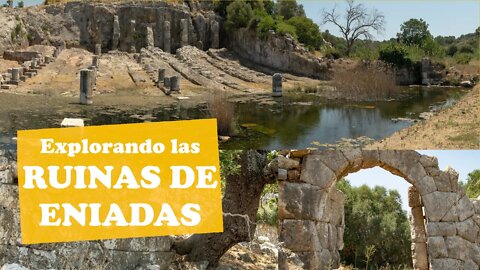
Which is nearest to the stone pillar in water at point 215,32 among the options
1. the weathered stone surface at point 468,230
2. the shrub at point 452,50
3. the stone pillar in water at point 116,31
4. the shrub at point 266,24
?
the shrub at point 266,24

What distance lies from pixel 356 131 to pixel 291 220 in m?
3.35

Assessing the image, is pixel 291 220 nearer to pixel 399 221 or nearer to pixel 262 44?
pixel 262 44

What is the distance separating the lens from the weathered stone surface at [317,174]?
10.2m

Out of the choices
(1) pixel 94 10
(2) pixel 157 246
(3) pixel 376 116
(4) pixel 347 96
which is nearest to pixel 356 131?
(3) pixel 376 116

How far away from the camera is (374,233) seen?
2252 cm

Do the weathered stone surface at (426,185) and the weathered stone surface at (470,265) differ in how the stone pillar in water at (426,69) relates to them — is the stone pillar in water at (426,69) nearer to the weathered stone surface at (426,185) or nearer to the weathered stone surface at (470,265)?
the weathered stone surface at (426,185)

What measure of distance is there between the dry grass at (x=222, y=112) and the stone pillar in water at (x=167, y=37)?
467 centimetres

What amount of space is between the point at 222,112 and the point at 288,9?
7.84m

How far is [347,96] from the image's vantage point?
1538cm

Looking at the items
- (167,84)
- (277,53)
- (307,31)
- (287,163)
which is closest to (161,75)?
(167,84)

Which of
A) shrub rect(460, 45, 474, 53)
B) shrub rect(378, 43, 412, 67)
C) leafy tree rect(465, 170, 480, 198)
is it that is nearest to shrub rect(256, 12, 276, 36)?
shrub rect(378, 43, 412, 67)

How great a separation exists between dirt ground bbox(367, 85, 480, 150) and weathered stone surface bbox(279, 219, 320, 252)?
8.24 ft

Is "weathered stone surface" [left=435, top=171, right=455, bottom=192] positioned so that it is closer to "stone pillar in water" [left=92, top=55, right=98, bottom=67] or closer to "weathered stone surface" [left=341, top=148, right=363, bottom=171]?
"weathered stone surface" [left=341, top=148, right=363, bottom=171]

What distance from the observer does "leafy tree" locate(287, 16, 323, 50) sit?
59.0ft
